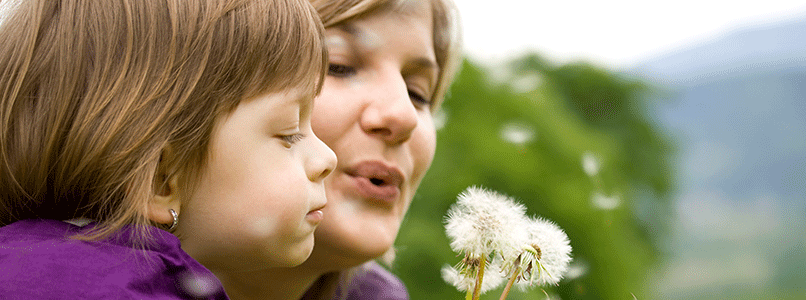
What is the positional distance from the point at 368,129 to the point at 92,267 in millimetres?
610

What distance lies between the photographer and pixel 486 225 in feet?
3.48

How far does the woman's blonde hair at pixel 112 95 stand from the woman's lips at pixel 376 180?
0.36 meters

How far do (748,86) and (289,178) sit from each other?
4463cm

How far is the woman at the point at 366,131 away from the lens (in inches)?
53.0

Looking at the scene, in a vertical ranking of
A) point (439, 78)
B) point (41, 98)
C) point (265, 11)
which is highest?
point (265, 11)

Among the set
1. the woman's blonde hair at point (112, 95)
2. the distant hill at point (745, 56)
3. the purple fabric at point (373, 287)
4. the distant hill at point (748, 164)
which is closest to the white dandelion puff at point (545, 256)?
the woman's blonde hair at point (112, 95)

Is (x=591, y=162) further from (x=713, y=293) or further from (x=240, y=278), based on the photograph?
(x=713, y=293)

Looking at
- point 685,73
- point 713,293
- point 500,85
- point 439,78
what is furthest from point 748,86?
point 439,78

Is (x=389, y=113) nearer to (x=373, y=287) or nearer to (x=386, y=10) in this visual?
(x=386, y=10)

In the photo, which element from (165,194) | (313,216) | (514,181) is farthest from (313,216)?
(514,181)

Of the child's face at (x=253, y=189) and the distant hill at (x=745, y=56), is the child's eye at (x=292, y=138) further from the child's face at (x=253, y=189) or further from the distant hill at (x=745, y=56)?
the distant hill at (x=745, y=56)

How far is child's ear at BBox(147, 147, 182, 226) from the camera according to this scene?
0.99 meters

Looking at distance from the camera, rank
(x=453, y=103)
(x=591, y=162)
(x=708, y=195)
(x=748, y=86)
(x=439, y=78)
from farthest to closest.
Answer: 1. (x=748, y=86)
2. (x=708, y=195)
3. (x=453, y=103)
4. (x=439, y=78)
5. (x=591, y=162)

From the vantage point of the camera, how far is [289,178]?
1.04m
